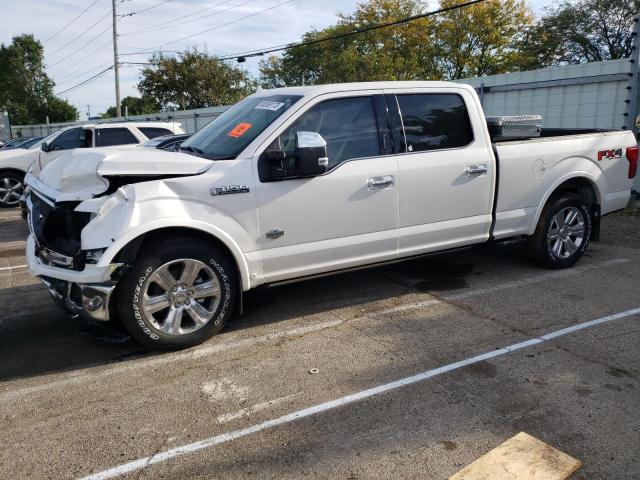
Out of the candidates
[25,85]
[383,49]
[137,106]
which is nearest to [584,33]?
[383,49]

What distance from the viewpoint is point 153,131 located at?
464 inches

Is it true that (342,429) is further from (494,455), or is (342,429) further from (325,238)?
(325,238)

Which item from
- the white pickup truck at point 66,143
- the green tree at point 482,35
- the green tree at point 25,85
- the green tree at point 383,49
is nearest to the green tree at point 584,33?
the green tree at point 482,35

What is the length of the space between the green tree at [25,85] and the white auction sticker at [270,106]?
7342 centimetres

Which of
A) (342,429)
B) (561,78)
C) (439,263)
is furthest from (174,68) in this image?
(342,429)

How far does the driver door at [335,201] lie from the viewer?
4.34 m

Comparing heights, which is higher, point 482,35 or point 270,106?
point 482,35

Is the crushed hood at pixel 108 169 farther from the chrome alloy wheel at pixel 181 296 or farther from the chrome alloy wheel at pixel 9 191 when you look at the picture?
the chrome alloy wheel at pixel 9 191

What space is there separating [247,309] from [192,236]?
122 centimetres

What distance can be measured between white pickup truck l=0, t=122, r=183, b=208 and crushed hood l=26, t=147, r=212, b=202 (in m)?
7.30

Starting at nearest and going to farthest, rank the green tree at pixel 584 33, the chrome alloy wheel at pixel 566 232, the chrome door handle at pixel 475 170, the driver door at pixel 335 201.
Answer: the driver door at pixel 335 201
the chrome door handle at pixel 475 170
the chrome alloy wheel at pixel 566 232
the green tree at pixel 584 33

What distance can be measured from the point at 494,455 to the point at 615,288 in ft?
11.2

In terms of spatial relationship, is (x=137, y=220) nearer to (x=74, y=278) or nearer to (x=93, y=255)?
(x=93, y=255)

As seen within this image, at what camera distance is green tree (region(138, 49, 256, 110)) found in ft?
155
